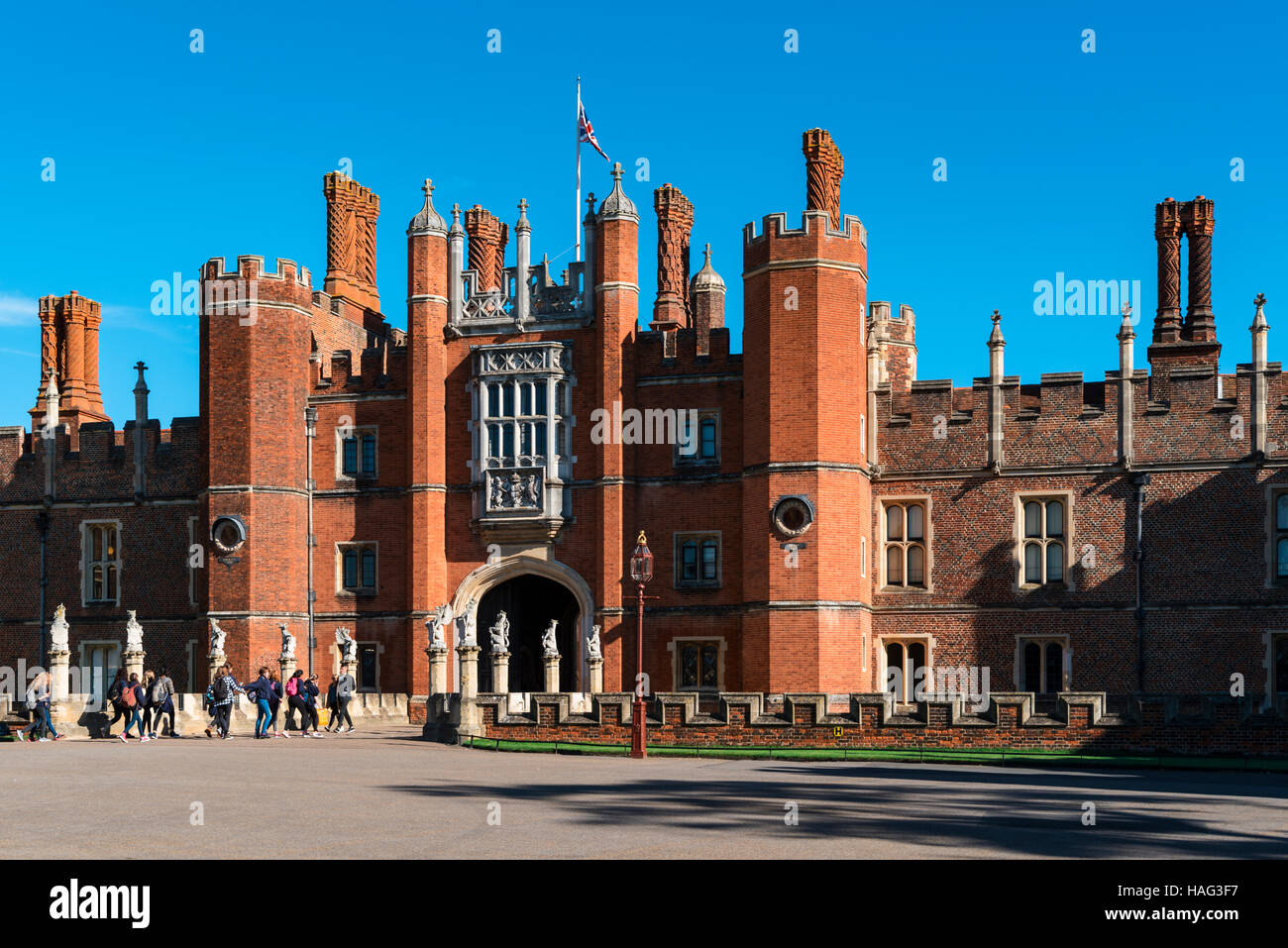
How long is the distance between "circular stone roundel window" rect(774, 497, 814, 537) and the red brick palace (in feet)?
0.16

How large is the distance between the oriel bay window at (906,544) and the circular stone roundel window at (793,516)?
3.10m

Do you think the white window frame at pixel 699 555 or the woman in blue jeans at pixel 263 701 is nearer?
the woman in blue jeans at pixel 263 701

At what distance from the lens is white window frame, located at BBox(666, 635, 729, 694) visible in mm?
37656

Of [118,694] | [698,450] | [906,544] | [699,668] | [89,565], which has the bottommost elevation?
[699,668]

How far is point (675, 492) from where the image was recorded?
38.6 metres

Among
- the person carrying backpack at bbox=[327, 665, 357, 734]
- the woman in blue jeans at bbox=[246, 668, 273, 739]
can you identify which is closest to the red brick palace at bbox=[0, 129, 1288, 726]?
the person carrying backpack at bbox=[327, 665, 357, 734]

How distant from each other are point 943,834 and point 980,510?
24285mm

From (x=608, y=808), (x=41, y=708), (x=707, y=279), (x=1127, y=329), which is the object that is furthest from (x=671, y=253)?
(x=608, y=808)

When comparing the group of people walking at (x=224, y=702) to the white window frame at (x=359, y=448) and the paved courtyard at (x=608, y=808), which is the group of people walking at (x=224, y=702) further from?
the white window frame at (x=359, y=448)

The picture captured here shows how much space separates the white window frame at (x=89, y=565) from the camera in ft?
140

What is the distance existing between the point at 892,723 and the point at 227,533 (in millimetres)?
18762

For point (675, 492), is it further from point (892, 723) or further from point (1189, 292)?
point (1189, 292)

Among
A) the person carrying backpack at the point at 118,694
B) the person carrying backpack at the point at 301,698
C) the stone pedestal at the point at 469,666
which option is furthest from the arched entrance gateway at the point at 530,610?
the person carrying backpack at the point at 118,694
